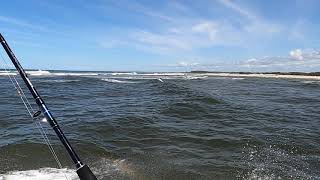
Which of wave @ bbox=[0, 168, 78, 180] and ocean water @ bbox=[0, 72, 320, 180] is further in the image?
ocean water @ bbox=[0, 72, 320, 180]

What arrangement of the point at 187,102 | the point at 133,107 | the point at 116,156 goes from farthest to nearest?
the point at 187,102 → the point at 133,107 → the point at 116,156

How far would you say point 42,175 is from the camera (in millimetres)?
8133

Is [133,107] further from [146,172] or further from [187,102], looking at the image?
[146,172]

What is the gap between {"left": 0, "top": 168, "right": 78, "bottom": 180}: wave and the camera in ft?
26.1

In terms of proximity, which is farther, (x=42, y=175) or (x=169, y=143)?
(x=169, y=143)

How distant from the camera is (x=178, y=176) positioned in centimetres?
841

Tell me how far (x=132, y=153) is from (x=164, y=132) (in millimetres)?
2714

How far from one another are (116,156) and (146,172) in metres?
1.48

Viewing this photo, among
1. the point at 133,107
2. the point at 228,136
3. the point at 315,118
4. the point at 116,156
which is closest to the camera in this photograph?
the point at 116,156

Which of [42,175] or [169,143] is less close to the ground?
[169,143]

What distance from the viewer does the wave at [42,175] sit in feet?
26.1

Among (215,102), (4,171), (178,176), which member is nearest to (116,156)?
(178,176)

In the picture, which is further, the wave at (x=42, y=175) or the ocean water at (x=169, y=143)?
the ocean water at (x=169, y=143)

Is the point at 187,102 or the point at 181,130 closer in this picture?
the point at 181,130
